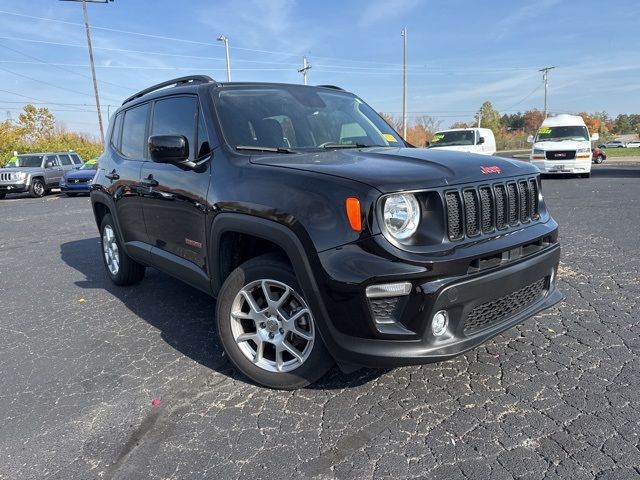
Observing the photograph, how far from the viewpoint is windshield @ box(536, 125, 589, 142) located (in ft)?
55.9

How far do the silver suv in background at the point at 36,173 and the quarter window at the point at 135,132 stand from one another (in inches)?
662

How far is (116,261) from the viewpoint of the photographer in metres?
5.29

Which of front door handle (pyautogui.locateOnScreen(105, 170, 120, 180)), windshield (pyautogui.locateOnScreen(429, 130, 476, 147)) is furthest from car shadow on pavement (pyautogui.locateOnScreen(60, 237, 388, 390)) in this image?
windshield (pyautogui.locateOnScreen(429, 130, 476, 147))

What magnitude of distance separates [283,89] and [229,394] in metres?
2.41

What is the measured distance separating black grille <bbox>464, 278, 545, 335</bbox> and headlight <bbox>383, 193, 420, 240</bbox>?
0.56 meters

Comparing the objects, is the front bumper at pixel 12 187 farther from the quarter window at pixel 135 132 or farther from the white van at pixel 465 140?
the quarter window at pixel 135 132

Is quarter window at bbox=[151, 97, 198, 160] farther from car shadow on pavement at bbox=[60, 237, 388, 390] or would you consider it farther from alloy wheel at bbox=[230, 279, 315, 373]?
car shadow on pavement at bbox=[60, 237, 388, 390]

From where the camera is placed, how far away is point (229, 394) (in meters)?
A: 2.92

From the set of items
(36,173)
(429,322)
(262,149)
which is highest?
(262,149)

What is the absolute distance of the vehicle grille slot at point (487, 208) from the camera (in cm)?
268

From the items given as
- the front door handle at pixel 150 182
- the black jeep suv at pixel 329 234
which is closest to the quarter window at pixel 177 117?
the black jeep suv at pixel 329 234

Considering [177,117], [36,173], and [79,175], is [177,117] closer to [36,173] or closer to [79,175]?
[79,175]

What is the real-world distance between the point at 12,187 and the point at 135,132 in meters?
17.3

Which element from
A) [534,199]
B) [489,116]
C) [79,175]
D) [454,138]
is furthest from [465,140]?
[489,116]
